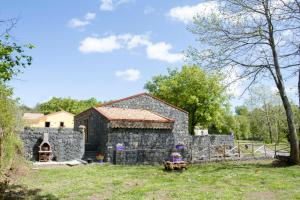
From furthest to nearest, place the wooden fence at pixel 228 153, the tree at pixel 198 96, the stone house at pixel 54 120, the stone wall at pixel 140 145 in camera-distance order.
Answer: the stone house at pixel 54 120
the tree at pixel 198 96
the wooden fence at pixel 228 153
the stone wall at pixel 140 145

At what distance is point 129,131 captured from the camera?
23016mm

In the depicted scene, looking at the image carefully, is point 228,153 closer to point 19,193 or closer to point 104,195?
point 104,195

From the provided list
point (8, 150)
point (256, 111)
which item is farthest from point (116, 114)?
point (256, 111)

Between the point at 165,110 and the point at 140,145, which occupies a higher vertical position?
the point at 165,110

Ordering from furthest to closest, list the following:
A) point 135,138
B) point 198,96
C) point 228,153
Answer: point 198,96 → point 228,153 → point 135,138

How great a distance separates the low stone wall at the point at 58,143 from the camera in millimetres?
20344

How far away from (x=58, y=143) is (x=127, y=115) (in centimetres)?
613

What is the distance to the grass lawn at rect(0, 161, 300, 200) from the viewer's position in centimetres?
1042

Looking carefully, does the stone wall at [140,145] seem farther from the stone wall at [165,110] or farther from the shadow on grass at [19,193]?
the shadow on grass at [19,193]

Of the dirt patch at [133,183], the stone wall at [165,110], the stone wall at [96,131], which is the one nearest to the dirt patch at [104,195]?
the dirt patch at [133,183]

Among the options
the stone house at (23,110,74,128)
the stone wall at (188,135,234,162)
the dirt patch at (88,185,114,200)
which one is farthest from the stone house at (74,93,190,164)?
the stone house at (23,110,74,128)

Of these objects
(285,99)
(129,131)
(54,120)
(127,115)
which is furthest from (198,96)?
(54,120)

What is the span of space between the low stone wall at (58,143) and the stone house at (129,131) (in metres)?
1.76

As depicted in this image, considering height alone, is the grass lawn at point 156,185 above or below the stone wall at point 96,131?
below
